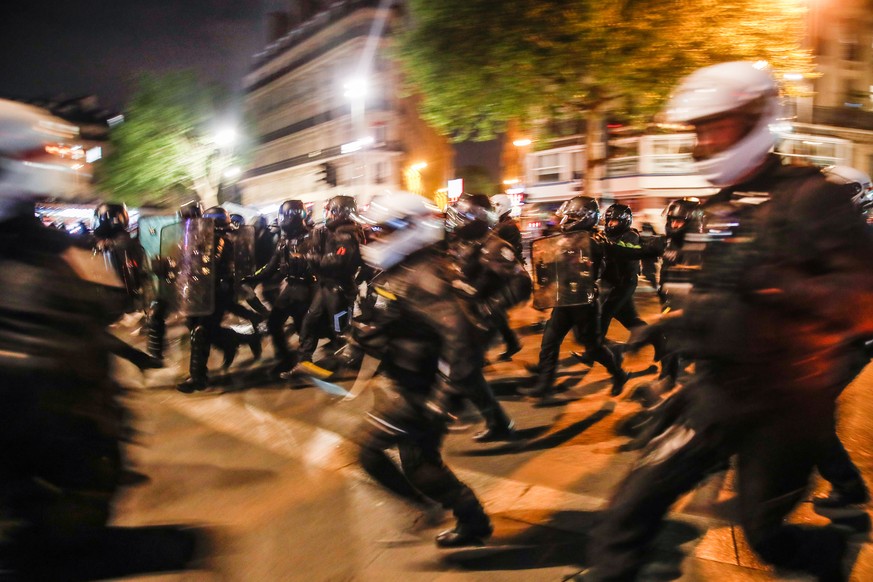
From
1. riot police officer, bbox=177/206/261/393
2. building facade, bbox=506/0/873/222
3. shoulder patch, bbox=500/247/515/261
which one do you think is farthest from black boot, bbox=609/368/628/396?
building facade, bbox=506/0/873/222

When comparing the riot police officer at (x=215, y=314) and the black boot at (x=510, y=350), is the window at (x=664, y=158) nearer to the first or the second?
the black boot at (x=510, y=350)

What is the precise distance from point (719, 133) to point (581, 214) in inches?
138

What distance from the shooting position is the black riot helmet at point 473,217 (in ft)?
21.2

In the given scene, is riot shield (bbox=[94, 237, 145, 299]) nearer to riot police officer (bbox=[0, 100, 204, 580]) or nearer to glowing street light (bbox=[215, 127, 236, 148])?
riot police officer (bbox=[0, 100, 204, 580])

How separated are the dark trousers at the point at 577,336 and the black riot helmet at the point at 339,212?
8.02ft

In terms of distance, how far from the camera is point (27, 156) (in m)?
2.05

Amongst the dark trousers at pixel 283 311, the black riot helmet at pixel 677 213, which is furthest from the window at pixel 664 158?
the dark trousers at pixel 283 311

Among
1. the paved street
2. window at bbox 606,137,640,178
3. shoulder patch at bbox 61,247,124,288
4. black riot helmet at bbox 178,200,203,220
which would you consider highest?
window at bbox 606,137,640,178

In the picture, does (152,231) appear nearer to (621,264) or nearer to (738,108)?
(621,264)

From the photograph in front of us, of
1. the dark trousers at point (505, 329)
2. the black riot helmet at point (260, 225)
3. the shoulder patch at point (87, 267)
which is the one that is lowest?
the dark trousers at point (505, 329)

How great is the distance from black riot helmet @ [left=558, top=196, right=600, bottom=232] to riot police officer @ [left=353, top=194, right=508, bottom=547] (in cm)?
268

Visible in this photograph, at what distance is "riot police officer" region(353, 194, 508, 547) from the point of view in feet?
10.3

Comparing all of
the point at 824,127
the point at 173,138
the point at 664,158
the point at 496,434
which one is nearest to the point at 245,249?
the point at 496,434

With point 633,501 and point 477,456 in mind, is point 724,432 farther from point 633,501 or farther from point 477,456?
point 477,456
